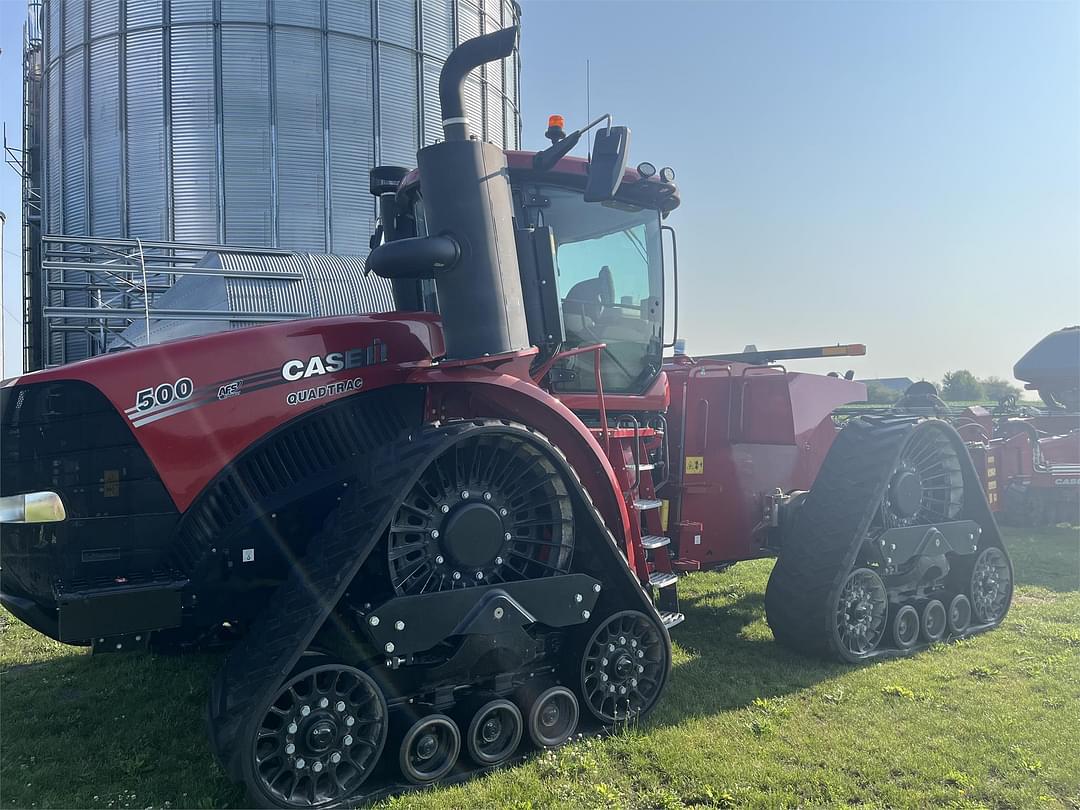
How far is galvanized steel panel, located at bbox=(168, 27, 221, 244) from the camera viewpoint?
18531 mm

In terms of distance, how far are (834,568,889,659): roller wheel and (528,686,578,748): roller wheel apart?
2230mm

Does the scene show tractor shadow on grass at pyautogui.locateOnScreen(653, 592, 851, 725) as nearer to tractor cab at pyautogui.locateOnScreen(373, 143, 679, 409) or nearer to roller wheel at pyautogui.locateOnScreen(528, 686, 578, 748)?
roller wheel at pyautogui.locateOnScreen(528, 686, 578, 748)

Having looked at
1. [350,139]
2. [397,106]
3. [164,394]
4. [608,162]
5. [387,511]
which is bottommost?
[387,511]

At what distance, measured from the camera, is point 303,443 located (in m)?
3.98

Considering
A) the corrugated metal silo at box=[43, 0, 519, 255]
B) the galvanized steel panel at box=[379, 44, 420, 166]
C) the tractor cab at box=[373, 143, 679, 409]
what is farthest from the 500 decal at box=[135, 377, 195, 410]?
the galvanized steel panel at box=[379, 44, 420, 166]

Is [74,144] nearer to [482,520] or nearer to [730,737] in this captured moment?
[482,520]

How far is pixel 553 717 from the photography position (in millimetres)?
4207

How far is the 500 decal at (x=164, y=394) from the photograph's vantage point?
3.58 meters

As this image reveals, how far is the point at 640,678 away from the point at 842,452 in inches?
101

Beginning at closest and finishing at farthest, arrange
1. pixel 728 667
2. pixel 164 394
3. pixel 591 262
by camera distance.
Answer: pixel 164 394 → pixel 591 262 → pixel 728 667

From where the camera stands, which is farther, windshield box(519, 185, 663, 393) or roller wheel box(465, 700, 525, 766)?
windshield box(519, 185, 663, 393)

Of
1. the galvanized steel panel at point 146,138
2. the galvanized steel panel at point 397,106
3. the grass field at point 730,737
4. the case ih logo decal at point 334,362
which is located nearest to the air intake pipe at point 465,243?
the case ih logo decal at point 334,362

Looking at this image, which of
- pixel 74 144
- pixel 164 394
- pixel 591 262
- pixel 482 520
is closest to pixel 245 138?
pixel 74 144

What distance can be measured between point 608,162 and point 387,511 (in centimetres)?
212
